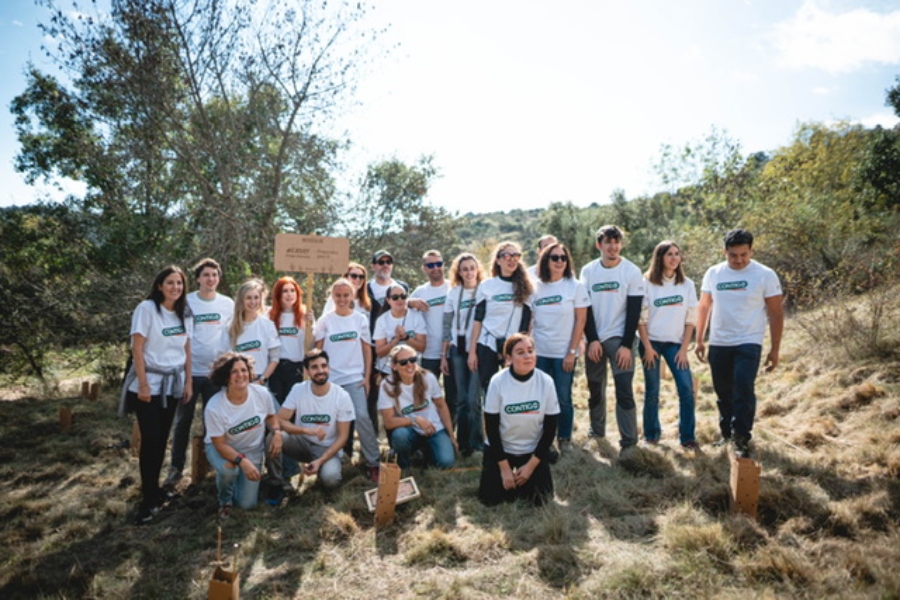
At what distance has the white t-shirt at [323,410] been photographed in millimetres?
4797

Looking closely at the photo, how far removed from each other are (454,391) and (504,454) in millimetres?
1717

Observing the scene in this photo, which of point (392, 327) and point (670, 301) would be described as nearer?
point (670, 301)

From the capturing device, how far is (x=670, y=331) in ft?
16.1

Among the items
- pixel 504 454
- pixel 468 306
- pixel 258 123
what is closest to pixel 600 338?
pixel 468 306

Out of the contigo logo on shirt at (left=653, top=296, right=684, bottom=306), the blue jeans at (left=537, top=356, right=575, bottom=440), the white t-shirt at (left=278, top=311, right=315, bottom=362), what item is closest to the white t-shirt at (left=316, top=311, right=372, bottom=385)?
the white t-shirt at (left=278, top=311, right=315, bottom=362)

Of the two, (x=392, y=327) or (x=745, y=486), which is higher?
(x=392, y=327)

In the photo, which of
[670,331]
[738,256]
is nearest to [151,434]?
[670,331]

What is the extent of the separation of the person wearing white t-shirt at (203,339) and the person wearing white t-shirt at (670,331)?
4026mm

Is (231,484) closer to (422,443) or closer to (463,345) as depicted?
(422,443)

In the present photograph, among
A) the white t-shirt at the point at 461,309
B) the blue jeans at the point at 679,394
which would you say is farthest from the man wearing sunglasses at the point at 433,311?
the blue jeans at the point at 679,394

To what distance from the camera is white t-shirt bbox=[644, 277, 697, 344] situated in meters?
4.92

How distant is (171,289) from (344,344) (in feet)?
5.32

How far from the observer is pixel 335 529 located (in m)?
3.79

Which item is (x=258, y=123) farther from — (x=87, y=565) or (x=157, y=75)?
(x=87, y=565)
